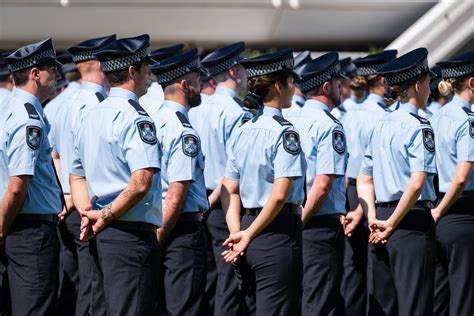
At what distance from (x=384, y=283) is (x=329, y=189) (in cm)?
81

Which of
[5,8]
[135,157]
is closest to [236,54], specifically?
[135,157]

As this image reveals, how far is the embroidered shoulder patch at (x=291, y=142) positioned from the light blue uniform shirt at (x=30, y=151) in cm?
171

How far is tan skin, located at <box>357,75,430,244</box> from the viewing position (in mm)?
7438

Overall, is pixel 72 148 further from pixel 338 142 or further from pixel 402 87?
pixel 402 87

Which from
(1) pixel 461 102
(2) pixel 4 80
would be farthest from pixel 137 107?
(2) pixel 4 80

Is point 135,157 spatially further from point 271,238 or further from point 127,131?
point 271,238

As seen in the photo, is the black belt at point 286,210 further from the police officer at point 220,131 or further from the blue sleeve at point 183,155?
the police officer at point 220,131

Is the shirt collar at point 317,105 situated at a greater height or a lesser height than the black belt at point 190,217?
greater

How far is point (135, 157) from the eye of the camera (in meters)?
6.61

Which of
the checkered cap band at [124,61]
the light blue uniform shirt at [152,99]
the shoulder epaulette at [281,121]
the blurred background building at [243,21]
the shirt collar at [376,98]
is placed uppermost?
the checkered cap band at [124,61]

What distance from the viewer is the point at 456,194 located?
820 centimetres

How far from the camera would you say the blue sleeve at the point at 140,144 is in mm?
6605

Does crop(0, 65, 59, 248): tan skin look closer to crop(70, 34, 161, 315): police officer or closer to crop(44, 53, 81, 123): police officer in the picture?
crop(70, 34, 161, 315): police officer

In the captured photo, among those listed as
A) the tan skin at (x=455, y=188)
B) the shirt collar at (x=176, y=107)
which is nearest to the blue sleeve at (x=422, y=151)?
the tan skin at (x=455, y=188)
